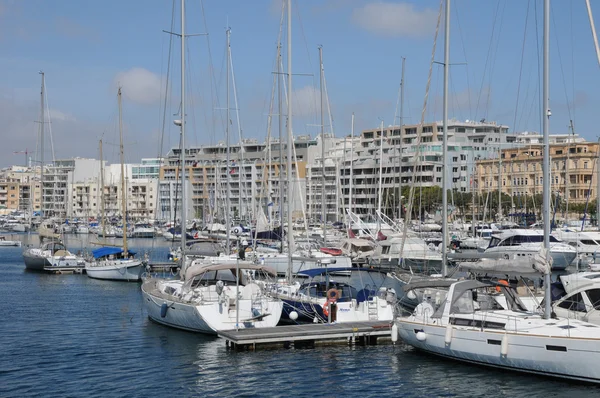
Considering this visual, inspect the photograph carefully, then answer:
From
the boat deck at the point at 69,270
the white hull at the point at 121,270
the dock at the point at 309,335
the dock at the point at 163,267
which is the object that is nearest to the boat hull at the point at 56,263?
the boat deck at the point at 69,270

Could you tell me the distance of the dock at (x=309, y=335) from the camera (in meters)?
30.7

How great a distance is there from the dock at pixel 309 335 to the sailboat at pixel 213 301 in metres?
1.05

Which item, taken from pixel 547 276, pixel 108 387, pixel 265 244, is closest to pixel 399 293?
pixel 547 276

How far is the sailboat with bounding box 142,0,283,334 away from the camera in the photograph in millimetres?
32719

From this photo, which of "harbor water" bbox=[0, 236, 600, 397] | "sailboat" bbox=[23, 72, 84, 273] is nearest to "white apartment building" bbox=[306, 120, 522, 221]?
"sailboat" bbox=[23, 72, 84, 273]

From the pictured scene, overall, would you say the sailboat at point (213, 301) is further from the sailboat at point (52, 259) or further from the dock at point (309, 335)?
the sailboat at point (52, 259)

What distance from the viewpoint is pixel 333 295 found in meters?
34.4

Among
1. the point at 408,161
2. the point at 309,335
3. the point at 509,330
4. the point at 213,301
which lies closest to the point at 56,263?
the point at 213,301

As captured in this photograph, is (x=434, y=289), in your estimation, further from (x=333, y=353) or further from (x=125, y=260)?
(x=125, y=260)

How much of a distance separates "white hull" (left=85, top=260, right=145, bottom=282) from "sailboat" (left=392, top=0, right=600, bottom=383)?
31967 millimetres

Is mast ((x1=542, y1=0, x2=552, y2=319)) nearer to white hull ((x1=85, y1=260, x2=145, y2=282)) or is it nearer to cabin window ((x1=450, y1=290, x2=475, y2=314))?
cabin window ((x1=450, y1=290, x2=475, y2=314))

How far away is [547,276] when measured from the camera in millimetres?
27109

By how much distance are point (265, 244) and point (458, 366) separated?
4799 cm

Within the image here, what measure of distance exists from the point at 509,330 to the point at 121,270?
38.0m
